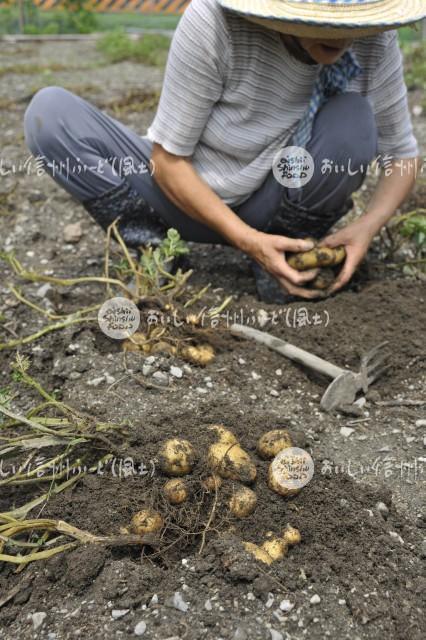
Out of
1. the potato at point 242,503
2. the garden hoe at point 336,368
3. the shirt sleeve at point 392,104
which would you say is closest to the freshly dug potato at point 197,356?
the garden hoe at point 336,368

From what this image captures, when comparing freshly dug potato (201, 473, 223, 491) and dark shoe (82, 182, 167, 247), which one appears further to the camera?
dark shoe (82, 182, 167, 247)

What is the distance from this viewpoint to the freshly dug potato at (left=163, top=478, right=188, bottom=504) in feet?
5.24

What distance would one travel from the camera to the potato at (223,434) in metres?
1.71

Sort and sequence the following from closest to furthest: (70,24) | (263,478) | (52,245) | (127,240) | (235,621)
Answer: (235,621) < (263,478) < (127,240) < (52,245) < (70,24)

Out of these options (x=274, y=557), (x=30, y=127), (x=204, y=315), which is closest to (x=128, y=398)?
(x=204, y=315)

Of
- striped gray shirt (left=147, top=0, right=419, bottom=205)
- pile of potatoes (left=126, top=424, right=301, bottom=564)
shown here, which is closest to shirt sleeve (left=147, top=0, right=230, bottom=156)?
striped gray shirt (left=147, top=0, right=419, bottom=205)

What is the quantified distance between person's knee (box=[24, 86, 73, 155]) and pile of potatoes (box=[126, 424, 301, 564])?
1193 mm

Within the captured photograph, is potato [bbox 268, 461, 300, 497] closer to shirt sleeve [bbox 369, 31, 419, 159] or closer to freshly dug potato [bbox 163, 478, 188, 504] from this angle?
freshly dug potato [bbox 163, 478, 188, 504]

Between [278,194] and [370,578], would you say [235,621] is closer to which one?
[370,578]

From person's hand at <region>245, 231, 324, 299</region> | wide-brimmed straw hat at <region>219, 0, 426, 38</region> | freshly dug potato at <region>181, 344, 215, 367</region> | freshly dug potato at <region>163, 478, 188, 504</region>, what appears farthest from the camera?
person's hand at <region>245, 231, 324, 299</region>

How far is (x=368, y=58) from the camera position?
2.24m

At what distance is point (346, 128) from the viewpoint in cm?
228

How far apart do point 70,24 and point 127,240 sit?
18.5 ft

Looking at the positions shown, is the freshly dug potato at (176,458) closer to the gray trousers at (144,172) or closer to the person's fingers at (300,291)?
the person's fingers at (300,291)
